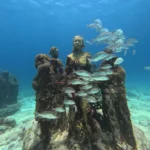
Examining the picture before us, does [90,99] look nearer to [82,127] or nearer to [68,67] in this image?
[82,127]

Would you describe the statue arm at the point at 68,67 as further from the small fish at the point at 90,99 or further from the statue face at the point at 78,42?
the small fish at the point at 90,99

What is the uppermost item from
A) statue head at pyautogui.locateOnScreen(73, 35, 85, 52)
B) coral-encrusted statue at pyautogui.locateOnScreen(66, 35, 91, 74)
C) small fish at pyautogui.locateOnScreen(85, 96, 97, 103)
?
statue head at pyautogui.locateOnScreen(73, 35, 85, 52)

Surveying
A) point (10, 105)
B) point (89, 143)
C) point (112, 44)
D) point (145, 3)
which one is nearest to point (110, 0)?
point (145, 3)

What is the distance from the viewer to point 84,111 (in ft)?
21.2

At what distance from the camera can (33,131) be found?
8289 mm

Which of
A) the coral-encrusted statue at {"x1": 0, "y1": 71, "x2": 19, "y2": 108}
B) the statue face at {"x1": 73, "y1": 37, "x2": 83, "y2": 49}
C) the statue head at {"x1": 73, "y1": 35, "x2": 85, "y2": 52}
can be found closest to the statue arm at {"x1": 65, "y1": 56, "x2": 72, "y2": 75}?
the statue head at {"x1": 73, "y1": 35, "x2": 85, "y2": 52}

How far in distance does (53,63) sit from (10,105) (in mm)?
12638

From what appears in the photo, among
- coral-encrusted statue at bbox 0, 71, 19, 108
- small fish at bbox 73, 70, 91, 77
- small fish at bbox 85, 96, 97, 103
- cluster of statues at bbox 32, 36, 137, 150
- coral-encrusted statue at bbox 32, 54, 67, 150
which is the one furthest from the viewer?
coral-encrusted statue at bbox 0, 71, 19, 108

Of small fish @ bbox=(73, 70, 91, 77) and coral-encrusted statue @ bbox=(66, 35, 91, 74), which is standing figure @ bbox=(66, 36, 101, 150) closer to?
small fish @ bbox=(73, 70, 91, 77)

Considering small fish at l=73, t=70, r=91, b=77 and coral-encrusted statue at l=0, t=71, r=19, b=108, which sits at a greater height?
coral-encrusted statue at l=0, t=71, r=19, b=108

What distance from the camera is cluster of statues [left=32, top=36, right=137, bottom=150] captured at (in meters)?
6.38

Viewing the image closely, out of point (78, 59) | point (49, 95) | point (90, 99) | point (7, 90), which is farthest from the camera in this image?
point (7, 90)

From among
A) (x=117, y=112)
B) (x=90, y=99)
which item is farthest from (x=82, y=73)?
(x=117, y=112)

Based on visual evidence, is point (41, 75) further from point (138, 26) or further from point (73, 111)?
point (138, 26)
